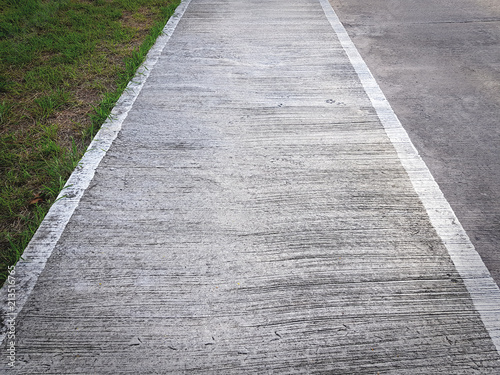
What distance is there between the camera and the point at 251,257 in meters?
1.99

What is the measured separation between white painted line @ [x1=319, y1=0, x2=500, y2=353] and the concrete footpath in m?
0.01

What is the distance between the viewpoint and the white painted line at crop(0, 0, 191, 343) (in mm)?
1807

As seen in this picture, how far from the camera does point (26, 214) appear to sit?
2246mm

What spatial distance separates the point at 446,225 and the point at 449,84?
2252 millimetres

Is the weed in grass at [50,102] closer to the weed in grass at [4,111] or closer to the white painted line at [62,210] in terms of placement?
the weed in grass at [4,111]

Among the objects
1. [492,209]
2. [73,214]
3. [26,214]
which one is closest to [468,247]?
[492,209]

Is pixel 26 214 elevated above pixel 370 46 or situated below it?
below

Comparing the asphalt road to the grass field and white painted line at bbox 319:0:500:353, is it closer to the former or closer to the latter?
white painted line at bbox 319:0:500:353

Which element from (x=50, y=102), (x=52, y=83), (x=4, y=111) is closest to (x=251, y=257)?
(x=50, y=102)

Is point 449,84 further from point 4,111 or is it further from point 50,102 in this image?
point 4,111

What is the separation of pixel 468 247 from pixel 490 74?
2.88m

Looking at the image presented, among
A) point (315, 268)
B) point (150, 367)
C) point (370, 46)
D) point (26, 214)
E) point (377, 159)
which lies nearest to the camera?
point (150, 367)

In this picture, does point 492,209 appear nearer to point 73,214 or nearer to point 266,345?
point 266,345

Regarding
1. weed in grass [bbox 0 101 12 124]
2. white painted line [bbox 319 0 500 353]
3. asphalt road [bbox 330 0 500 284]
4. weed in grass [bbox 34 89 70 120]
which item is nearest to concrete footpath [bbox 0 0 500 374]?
white painted line [bbox 319 0 500 353]
